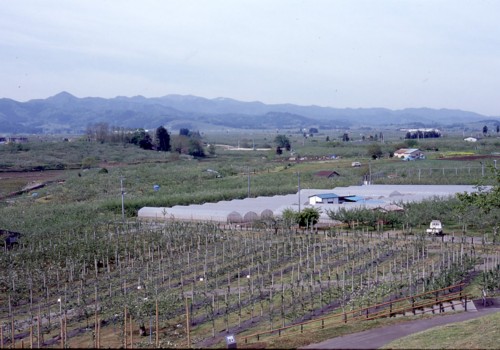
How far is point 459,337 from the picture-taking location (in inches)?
365

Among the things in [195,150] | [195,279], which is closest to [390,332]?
[195,279]

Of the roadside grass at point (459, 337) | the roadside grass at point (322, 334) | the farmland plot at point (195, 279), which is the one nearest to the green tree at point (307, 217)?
the farmland plot at point (195, 279)

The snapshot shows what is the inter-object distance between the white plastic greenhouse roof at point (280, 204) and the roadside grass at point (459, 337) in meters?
15.2

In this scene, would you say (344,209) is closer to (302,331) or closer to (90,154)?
(302,331)

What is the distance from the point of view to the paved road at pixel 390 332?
8602 millimetres

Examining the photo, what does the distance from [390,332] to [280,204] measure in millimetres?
18818

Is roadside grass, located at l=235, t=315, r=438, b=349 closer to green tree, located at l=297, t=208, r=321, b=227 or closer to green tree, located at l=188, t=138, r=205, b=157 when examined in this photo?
green tree, located at l=297, t=208, r=321, b=227

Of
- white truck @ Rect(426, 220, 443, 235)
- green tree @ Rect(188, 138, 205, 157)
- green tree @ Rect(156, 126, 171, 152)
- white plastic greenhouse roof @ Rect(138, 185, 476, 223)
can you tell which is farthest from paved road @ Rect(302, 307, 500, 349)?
green tree @ Rect(156, 126, 171, 152)

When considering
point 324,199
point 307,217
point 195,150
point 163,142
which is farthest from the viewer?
point 163,142

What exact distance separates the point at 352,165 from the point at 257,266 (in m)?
33.4

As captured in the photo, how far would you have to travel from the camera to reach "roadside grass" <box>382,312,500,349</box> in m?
8.67

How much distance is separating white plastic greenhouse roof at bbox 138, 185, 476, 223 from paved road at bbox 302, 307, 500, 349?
46.2 feet

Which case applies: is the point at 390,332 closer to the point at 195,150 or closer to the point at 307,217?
the point at 307,217

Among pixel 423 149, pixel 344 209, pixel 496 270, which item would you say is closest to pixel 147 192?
pixel 344 209
